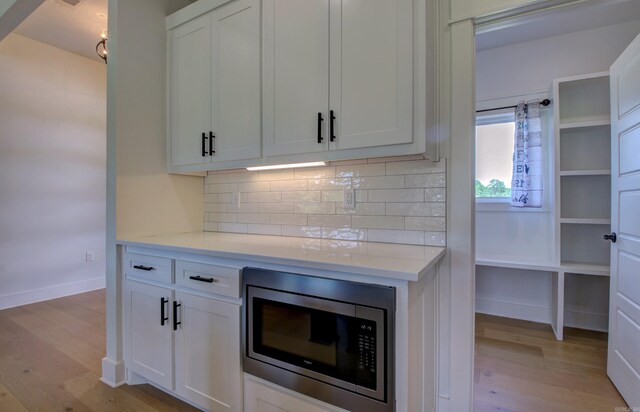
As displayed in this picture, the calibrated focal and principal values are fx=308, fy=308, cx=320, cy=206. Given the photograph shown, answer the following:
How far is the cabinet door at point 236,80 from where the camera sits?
6.04ft

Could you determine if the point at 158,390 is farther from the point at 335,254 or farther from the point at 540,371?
the point at 540,371

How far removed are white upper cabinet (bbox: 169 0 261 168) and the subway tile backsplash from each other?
0.33 metres

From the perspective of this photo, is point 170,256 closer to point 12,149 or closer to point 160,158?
point 160,158

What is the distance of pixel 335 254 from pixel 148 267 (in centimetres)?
117

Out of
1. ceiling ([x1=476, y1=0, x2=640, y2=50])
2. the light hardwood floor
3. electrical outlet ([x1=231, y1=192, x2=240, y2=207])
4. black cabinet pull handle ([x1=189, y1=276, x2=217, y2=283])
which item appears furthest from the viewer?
ceiling ([x1=476, y1=0, x2=640, y2=50])

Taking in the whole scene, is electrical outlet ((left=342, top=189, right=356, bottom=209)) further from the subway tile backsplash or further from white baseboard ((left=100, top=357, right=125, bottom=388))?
white baseboard ((left=100, top=357, right=125, bottom=388))

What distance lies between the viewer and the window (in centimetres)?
321

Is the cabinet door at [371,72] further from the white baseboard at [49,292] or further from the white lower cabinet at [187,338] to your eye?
the white baseboard at [49,292]

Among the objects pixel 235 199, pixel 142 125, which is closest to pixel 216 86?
pixel 142 125

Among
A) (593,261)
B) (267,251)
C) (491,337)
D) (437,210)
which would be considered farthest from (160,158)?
(593,261)

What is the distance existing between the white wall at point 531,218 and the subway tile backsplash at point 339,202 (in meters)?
1.95

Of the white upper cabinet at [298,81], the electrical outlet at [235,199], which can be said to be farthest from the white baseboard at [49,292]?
the electrical outlet at [235,199]

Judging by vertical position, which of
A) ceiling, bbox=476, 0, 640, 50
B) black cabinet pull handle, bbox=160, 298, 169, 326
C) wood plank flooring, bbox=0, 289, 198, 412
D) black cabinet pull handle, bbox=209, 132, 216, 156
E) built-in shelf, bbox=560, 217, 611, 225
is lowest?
wood plank flooring, bbox=0, 289, 198, 412

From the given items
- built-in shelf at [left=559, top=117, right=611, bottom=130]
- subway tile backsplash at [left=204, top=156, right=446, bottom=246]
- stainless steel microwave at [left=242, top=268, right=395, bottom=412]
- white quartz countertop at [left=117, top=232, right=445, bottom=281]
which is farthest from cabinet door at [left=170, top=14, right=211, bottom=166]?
built-in shelf at [left=559, top=117, right=611, bottom=130]
